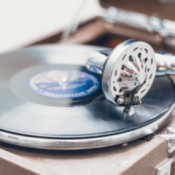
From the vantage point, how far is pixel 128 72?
86 cm

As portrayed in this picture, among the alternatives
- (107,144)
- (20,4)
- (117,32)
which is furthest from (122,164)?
(20,4)

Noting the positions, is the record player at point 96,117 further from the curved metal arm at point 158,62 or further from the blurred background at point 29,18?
the blurred background at point 29,18

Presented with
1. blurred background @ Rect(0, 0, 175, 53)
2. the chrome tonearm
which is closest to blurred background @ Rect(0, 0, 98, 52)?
blurred background @ Rect(0, 0, 175, 53)

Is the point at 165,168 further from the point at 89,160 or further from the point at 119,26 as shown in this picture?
the point at 119,26

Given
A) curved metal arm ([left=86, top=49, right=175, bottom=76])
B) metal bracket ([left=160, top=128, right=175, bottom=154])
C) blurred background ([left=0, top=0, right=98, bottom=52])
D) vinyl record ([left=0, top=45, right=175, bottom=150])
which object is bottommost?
blurred background ([left=0, top=0, right=98, bottom=52])

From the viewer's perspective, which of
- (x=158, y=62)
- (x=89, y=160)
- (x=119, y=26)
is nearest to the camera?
(x=89, y=160)

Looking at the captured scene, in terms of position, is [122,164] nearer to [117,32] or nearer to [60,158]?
[60,158]

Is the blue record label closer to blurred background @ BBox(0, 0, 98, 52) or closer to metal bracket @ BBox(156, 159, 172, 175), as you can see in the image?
metal bracket @ BBox(156, 159, 172, 175)

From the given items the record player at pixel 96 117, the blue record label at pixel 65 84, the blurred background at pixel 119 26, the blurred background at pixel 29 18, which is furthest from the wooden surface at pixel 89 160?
the blurred background at pixel 29 18

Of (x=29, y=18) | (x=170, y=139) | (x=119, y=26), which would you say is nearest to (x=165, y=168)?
(x=170, y=139)

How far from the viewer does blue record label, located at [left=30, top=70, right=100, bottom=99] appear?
0.96 metres

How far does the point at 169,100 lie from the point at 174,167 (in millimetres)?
114

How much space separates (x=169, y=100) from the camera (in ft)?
3.08

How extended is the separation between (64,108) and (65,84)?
110 millimetres
